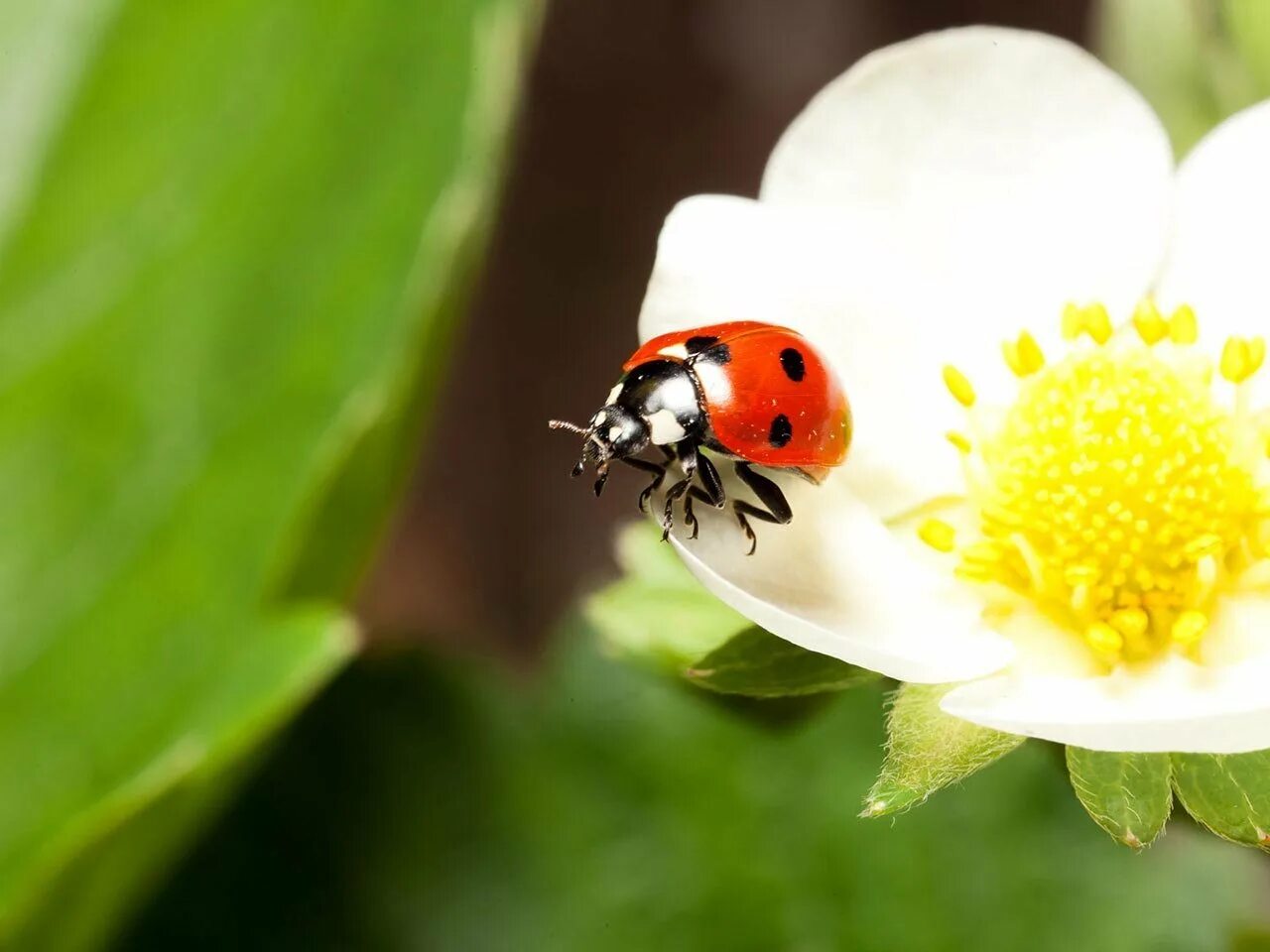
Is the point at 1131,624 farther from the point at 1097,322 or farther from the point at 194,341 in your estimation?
the point at 194,341

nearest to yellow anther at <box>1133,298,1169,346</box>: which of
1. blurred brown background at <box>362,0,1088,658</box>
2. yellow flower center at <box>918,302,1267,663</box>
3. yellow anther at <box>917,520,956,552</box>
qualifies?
yellow flower center at <box>918,302,1267,663</box>

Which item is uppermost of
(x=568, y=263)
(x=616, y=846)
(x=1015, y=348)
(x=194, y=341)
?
(x=194, y=341)

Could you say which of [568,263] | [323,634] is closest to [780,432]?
[323,634]

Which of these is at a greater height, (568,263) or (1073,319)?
(1073,319)

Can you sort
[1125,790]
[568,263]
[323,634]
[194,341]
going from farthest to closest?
1. [568,263]
2. [194,341]
3. [323,634]
4. [1125,790]

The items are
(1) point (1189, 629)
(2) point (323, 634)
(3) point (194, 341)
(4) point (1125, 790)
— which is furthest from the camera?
(3) point (194, 341)

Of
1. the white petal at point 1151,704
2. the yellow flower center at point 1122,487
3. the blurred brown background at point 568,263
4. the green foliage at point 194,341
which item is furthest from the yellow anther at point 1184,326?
the blurred brown background at point 568,263
